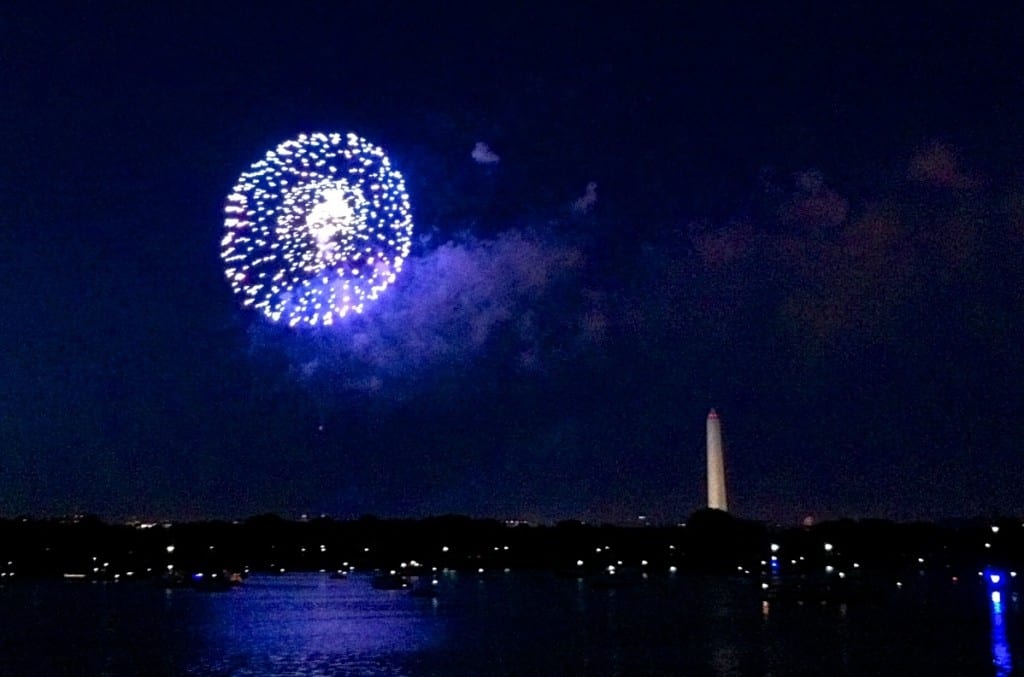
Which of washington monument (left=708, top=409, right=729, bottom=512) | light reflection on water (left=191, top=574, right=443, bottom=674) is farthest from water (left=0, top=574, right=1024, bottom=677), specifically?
washington monument (left=708, top=409, right=729, bottom=512)

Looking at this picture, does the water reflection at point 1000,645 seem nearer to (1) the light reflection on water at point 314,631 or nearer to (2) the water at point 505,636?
(2) the water at point 505,636

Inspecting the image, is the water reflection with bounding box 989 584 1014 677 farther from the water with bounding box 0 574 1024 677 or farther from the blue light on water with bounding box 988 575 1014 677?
the water with bounding box 0 574 1024 677

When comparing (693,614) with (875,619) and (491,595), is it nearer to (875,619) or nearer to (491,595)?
(875,619)

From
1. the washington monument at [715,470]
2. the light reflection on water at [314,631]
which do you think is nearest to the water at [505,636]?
the light reflection on water at [314,631]

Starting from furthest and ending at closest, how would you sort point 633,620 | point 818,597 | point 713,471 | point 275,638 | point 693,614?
point 713,471 < point 818,597 < point 693,614 < point 633,620 < point 275,638

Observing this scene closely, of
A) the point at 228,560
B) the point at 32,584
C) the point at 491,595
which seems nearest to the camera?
the point at 491,595

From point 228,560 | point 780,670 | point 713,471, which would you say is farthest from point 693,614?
point 228,560

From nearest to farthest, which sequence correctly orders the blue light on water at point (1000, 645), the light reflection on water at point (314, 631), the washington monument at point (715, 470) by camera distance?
the blue light on water at point (1000, 645) < the light reflection on water at point (314, 631) < the washington monument at point (715, 470)

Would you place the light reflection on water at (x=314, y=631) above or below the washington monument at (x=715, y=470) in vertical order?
below
